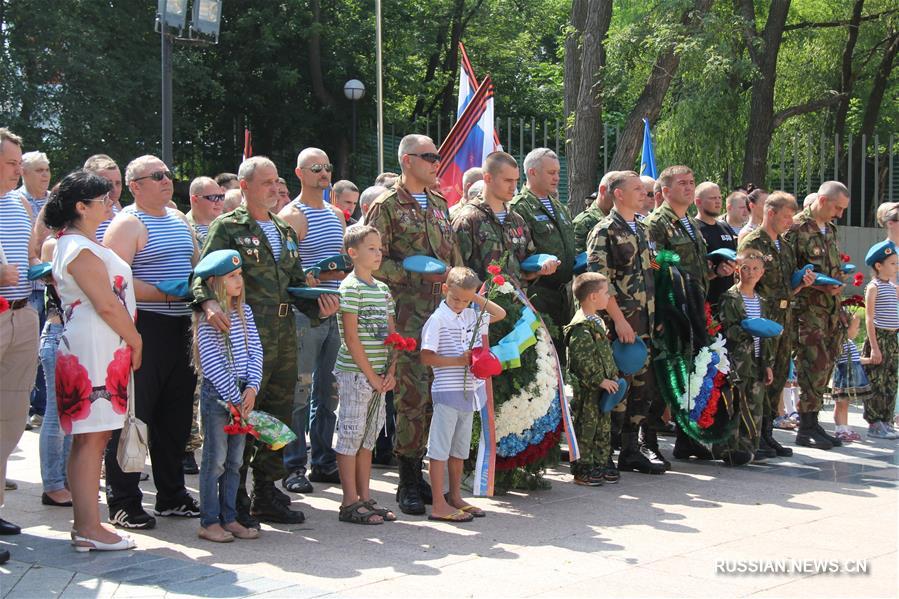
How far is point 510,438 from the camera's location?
704 centimetres

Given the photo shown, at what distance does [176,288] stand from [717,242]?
501cm

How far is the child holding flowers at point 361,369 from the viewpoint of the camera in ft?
20.5

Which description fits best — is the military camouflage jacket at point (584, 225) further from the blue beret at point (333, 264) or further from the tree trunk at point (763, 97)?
the tree trunk at point (763, 97)

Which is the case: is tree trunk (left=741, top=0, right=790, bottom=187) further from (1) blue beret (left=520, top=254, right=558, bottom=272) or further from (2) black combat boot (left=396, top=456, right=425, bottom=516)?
(2) black combat boot (left=396, top=456, right=425, bottom=516)

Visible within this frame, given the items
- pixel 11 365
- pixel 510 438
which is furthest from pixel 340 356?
pixel 11 365

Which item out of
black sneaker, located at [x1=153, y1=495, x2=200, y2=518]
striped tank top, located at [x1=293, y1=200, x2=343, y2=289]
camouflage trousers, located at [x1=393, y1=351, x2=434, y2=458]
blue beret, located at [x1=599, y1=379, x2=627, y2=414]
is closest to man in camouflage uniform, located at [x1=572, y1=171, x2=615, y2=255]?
blue beret, located at [x1=599, y1=379, x2=627, y2=414]

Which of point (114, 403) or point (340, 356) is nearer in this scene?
point (114, 403)

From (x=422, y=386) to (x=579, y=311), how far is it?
145 cm

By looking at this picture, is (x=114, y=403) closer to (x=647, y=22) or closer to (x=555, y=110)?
(x=647, y=22)

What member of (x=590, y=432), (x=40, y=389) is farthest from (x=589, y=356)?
(x=40, y=389)

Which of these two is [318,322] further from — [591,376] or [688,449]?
[688,449]

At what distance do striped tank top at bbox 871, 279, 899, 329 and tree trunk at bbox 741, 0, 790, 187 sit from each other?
991 centimetres

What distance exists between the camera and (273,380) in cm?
620

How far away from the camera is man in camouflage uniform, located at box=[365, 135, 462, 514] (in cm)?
666
